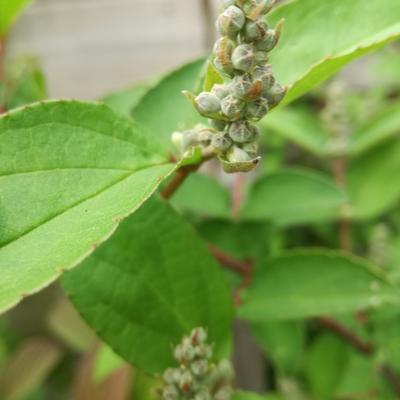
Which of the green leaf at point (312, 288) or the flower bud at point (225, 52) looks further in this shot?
the green leaf at point (312, 288)

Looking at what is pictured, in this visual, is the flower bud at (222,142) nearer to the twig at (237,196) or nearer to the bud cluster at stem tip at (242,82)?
the bud cluster at stem tip at (242,82)

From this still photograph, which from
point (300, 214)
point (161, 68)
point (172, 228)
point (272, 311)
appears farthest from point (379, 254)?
point (161, 68)

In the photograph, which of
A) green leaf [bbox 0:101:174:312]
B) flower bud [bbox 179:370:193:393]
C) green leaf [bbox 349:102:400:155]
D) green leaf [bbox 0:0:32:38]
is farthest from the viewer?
green leaf [bbox 349:102:400:155]

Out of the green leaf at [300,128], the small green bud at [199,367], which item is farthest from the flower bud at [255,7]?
the green leaf at [300,128]

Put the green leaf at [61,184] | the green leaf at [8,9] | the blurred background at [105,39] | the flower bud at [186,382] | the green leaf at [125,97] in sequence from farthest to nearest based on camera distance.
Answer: the blurred background at [105,39], the green leaf at [125,97], the green leaf at [8,9], the flower bud at [186,382], the green leaf at [61,184]

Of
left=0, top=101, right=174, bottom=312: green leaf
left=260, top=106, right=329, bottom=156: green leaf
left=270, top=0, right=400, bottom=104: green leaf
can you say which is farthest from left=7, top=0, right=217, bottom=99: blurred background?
left=0, top=101, right=174, bottom=312: green leaf

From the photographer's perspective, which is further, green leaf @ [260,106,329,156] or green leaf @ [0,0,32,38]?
green leaf @ [260,106,329,156]

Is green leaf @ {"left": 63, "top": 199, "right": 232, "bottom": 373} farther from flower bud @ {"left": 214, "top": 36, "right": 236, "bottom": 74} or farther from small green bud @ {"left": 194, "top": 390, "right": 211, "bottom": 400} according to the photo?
flower bud @ {"left": 214, "top": 36, "right": 236, "bottom": 74}

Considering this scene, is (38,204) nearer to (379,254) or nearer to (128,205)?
(128,205)
